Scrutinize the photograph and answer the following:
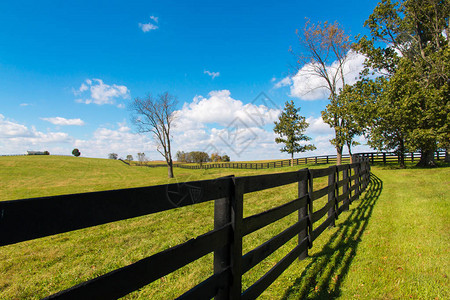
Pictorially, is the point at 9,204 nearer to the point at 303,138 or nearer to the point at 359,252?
the point at 359,252

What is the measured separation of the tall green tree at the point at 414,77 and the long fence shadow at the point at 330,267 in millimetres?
17550

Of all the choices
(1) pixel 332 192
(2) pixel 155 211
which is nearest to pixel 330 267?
(1) pixel 332 192

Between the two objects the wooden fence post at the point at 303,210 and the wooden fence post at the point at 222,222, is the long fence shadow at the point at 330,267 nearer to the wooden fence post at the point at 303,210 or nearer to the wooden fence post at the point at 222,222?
the wooden fence post at the point at 303,210

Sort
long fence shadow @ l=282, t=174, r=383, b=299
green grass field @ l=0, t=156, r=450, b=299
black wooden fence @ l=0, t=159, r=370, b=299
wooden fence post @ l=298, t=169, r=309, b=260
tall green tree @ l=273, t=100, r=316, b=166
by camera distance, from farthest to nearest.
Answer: tall green tree @ l=273, t=100, r=316, b=166 < wooden fence post @ l=298, t=169, r=309, b=260 < green grass field @ l=0, t=156, r=450, b=299 < long fence shadow @ l=282, t=174, r=383, b=299 < black wooden fence @ l=0, t=159, r=370, b=299

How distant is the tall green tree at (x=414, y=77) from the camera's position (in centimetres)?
1773

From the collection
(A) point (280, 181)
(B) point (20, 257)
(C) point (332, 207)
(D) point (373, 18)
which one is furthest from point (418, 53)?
(B) point (20, 257)

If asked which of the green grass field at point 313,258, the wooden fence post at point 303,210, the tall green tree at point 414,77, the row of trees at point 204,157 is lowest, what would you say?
the green grass field at point 313,258

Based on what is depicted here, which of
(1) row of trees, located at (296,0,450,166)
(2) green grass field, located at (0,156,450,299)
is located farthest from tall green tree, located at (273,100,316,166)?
(2) green grass field, located at (0,156,450,299)

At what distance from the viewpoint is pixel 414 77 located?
19.6m

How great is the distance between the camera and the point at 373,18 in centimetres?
2225

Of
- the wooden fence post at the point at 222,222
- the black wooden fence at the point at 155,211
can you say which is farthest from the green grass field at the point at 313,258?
the wooden fence post at the point at 222,222

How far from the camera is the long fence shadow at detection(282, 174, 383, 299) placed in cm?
302

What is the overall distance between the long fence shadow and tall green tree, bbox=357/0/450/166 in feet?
57.6

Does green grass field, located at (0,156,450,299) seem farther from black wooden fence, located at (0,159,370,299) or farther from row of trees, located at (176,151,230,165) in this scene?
row of trees, located at (176,151,230,165)
